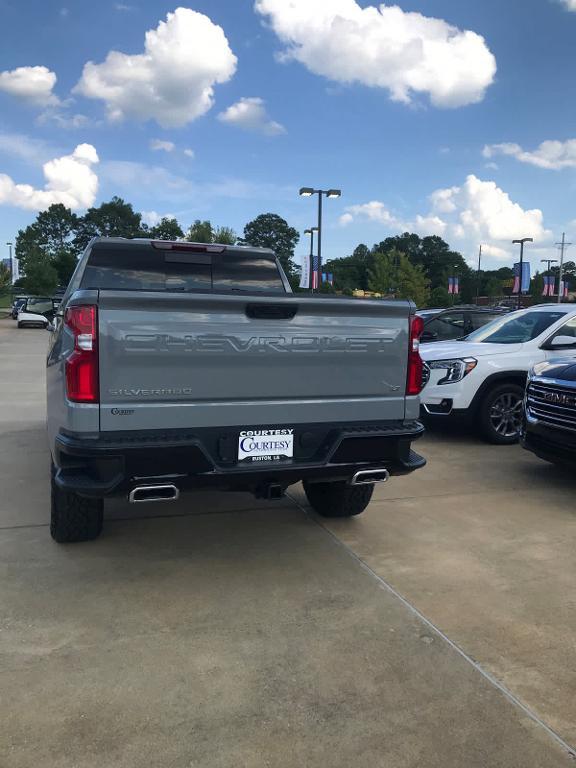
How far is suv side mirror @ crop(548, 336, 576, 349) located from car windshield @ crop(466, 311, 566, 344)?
1.18ft

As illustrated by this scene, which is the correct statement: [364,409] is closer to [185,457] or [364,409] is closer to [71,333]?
[185,457]

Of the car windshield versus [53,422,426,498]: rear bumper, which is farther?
the car windshield

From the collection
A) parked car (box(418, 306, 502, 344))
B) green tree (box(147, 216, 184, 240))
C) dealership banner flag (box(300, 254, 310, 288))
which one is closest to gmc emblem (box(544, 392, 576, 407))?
parked car (box(418, 306, 502, 344))

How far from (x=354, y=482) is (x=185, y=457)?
1046 mm

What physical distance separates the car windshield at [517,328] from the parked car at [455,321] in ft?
5.32

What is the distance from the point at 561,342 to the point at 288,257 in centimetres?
9552

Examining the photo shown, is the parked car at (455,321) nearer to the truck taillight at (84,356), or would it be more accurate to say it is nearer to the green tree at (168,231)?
the truck taillight at (84,356)

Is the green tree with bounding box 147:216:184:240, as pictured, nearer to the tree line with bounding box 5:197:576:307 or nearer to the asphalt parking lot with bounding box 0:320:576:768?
the tree line with bounding box 5:197:576:307

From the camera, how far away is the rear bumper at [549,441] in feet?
18.3

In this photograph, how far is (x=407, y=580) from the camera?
393cm

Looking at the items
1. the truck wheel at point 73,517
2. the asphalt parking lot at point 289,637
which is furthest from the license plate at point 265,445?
the truck wheel at point 73,517

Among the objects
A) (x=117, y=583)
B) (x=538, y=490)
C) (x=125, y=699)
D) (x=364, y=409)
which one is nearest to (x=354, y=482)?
(x=364, y=409)

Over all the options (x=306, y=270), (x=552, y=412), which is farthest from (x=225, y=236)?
(x=552, y=412)

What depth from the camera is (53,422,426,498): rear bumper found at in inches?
132
